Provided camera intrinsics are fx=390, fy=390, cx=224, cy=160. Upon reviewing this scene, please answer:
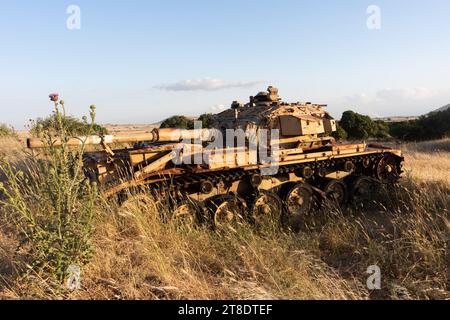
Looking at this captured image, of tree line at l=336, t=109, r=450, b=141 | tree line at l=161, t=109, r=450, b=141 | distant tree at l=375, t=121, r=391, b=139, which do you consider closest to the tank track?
tree line at l=161, t=109, r=450, b=141

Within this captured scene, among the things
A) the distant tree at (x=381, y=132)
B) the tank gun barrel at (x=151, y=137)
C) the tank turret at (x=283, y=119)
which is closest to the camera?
the tank gun barrel at (x=151, y=137)

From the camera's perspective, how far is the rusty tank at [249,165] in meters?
6.54

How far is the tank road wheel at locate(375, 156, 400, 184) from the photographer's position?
10.0m

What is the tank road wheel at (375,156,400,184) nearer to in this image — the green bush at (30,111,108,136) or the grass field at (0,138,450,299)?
the grass field at (0,138,450,299)

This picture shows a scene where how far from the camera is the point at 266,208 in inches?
305

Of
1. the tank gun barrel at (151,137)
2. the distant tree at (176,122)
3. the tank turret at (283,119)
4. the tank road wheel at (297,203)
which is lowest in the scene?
the tank road wheel at (297,203)

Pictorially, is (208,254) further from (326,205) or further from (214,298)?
(326,205)

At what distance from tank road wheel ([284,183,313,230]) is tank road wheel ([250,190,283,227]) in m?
0.28

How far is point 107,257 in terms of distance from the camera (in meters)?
4.00

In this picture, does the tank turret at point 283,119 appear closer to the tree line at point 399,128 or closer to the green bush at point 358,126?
the tree line at point 399,128

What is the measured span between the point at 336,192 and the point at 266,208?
232 cm

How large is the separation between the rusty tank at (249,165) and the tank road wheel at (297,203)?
2cm

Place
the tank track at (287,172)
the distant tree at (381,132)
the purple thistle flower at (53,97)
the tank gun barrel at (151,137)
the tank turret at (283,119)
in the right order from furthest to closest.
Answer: the distant tree at (381,132) → the tank turret at (283,119) → the tank track at (287,172) → the tank gun barrel at (151,137) → the purple thistle flower at (53,97)

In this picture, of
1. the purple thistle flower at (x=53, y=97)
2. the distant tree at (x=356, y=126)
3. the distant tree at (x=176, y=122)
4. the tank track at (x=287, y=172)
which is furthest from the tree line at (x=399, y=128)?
the purple thistle flower at (x=53, y=97)
